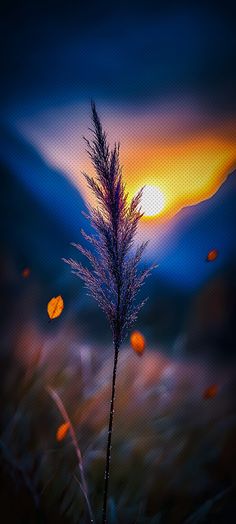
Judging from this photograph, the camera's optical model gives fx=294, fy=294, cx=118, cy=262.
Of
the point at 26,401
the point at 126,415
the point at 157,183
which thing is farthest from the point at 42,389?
the point at 157,183

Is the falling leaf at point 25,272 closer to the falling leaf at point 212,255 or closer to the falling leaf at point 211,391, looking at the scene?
the falling leaf at point 212,255

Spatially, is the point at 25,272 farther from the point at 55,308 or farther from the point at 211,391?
the point at 211,391

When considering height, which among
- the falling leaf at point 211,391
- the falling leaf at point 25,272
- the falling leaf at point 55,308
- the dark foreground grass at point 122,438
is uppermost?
the falling leaf at point 25,272

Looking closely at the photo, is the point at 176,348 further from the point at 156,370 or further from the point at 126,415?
the point at 126,415

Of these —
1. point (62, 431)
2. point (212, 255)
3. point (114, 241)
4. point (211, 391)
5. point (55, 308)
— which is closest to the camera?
point (114, 241)

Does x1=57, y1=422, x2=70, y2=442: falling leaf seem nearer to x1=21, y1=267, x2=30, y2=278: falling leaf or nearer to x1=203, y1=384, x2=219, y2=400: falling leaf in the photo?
x1=203, y1=384, x2=219, y2=400: falling leaf

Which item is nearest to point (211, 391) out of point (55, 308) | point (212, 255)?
point (212, 255)

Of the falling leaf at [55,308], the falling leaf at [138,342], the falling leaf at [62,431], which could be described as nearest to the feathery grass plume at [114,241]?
the falling leaf at [55,308]
